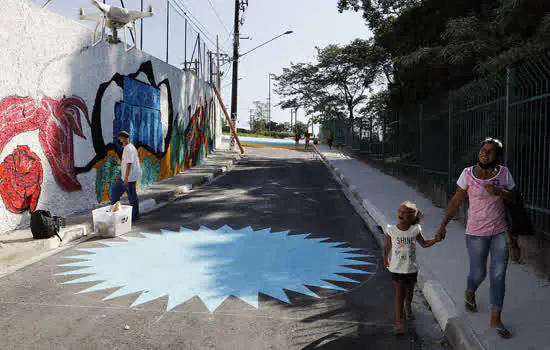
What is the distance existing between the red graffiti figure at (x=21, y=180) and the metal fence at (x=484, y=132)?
7.49 m

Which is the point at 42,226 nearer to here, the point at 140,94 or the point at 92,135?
the point at 92,135

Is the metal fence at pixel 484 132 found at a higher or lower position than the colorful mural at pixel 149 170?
higher

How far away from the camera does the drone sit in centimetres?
1053

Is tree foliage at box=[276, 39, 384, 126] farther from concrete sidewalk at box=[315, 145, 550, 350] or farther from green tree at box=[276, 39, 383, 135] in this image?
concrete sidewalk at box=[315, 145, 550, 350]

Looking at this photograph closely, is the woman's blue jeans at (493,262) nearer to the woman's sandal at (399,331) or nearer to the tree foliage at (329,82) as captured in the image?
the woman's sandal at (399,331)

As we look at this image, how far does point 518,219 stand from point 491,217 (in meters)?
0.20

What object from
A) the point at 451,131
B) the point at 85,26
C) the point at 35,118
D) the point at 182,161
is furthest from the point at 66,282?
the point at 182,161

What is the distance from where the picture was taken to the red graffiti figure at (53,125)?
304 inches

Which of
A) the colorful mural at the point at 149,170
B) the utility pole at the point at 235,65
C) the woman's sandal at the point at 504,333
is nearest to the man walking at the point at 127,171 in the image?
the colorful mural at the point at 149,170

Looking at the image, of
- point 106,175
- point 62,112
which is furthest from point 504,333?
point 106,175

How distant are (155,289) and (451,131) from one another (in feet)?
21.7

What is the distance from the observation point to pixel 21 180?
26.3 ft

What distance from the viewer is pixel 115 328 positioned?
416 cm

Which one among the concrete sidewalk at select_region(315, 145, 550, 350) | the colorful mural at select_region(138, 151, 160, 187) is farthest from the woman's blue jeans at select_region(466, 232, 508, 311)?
the colorful mural at select_region(138, 151, 160, 187)
